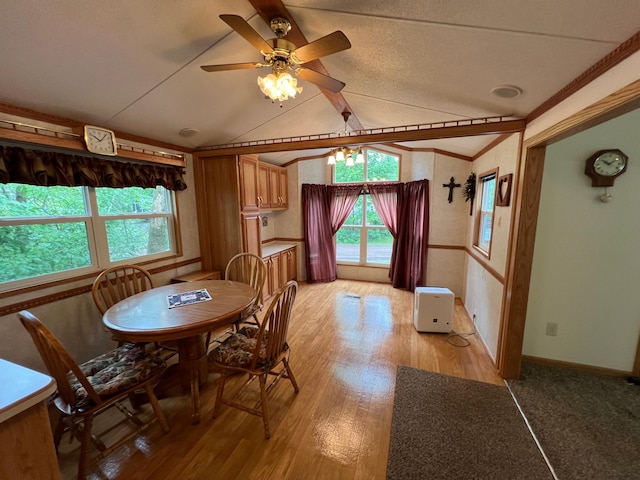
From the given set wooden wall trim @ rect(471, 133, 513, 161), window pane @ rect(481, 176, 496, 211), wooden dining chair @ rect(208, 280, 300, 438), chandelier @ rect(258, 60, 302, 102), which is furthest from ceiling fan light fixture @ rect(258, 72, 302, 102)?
window pane @ rect(481, 176, 496, 211)

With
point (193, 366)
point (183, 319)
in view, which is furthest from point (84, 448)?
point (183, 319)

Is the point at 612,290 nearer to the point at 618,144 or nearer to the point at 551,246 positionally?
the point at 551,246

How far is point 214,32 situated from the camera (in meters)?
1.54

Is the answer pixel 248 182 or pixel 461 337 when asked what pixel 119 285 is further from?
pixel 461 337

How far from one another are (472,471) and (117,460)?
6.94 ft

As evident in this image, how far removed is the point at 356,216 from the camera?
16.7 ft

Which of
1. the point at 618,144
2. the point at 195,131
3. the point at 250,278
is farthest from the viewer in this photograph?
the point at 250,278

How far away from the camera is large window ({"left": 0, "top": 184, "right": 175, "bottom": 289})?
191 cm

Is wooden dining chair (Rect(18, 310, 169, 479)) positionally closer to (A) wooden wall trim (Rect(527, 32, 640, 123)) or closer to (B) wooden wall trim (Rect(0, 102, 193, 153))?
(B) wooden wall trim (Rect(0, 102, 193, 153))

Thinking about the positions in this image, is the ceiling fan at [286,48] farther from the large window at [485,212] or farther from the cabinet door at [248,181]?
the large window at [485,212]

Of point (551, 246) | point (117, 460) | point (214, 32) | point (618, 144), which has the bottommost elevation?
point (117, 460)

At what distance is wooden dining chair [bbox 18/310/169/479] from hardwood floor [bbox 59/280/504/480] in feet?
0.49

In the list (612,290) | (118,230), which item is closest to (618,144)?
(612,290)

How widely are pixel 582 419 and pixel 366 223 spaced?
3682 millimetres
